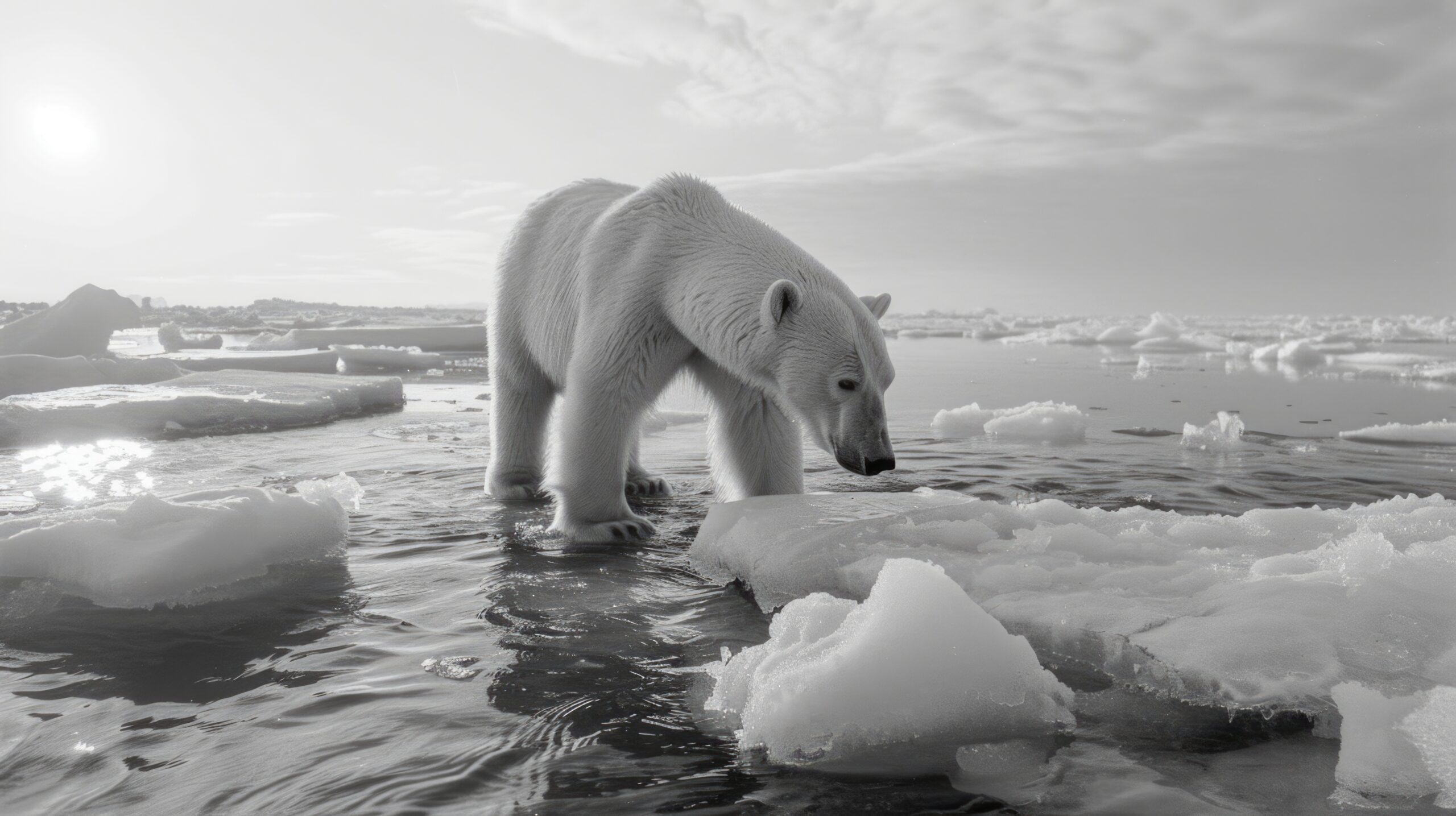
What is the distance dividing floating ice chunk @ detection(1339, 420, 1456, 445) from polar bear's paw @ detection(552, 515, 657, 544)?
18.1ft

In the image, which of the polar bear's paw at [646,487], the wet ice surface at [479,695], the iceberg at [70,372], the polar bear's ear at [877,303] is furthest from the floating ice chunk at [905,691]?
the iceberg at [70,372]

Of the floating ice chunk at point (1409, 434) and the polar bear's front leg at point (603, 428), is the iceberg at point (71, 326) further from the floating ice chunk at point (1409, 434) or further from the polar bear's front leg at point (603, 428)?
the floating ice chunk at point (1409, 434)

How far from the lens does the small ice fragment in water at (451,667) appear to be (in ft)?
6.79

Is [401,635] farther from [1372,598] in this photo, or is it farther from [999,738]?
[1372,598]

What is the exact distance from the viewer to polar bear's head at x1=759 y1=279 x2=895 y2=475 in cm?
320

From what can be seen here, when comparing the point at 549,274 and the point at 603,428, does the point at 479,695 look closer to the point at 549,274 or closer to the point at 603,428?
the point at 603,428

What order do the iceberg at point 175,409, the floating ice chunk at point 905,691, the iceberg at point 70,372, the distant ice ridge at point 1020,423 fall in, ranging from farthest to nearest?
the iceberg at point 70,372 < the distant ice ridge at point 1020,423 < the iceberg at point 175,409 < the floating ice chunk at point 905,691

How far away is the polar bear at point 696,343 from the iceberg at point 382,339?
16.3 metres

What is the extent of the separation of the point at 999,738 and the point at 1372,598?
99 centimetres

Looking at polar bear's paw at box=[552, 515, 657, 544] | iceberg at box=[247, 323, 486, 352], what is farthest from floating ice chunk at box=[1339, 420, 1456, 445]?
iceberg at box=[247, 323, 486, 352]

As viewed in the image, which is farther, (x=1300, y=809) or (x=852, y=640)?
(x=852, y=640)

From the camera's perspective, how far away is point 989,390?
10.8m

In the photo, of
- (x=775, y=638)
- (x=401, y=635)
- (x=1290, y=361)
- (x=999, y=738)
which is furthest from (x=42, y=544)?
(x=1290, y=361)

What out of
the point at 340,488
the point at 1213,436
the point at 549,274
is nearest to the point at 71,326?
the point at 340,488
